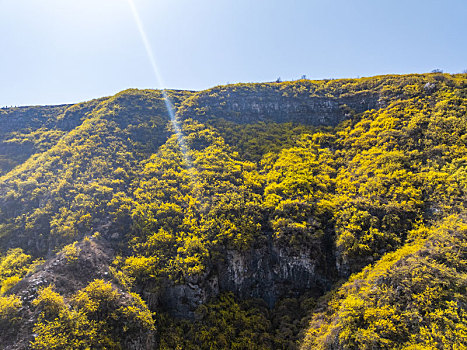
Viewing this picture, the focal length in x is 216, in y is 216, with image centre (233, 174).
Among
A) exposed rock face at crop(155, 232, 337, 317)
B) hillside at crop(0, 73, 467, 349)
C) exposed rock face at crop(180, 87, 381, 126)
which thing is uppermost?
exposed rock face at crop(180, 87, 381, 126)

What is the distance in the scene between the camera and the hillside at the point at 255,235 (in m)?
17.3

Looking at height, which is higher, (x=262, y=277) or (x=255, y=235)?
(x=255, y=235)

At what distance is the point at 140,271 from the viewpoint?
24750 millimetres

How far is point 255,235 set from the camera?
28.4m

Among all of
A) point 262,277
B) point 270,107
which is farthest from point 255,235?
point 270,107

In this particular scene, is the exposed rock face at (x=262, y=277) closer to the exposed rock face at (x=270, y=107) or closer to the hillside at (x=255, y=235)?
the hillside at (x=255, y=235)

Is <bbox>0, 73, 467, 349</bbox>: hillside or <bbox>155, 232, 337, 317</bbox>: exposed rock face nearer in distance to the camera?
<bbox>0, 73, 467, 349</bbox>: hillside

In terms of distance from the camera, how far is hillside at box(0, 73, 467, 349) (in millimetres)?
17344

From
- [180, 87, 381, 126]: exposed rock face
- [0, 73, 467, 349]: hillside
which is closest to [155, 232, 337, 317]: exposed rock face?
[0, 73, 467, 349]: hillside

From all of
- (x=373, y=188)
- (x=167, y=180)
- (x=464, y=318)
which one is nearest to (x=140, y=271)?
(x=167, y=180)

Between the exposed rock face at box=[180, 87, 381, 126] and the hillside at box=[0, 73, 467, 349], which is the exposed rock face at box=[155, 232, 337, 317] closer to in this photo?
the hillside at box=[0, 73, 467, 349]

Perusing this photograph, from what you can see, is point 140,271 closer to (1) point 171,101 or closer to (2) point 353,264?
(2) point 353,264

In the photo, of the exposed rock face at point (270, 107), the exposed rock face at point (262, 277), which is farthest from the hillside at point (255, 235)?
the exposed rock face at point (270, 107)

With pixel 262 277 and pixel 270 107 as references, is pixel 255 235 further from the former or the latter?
pixel 270 107
